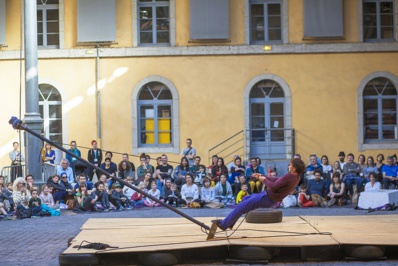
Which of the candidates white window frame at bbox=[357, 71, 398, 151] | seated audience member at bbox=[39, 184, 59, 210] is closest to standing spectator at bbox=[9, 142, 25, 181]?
seated audience member at bbox=[39, 184, 59, 210]

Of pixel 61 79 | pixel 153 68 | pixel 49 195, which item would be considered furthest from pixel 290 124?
pixel 49 195

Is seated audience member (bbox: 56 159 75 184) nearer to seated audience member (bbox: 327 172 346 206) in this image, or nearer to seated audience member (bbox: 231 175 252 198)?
seated audience member (bbox: 231 175 252 198)

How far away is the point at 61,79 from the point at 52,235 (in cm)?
1578

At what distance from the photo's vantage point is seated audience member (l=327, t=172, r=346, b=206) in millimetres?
28256

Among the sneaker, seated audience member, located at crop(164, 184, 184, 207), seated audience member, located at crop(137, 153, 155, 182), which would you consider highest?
seated audience member, located at crop(137, 153, 155, 182)

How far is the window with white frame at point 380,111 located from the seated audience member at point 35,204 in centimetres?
1377

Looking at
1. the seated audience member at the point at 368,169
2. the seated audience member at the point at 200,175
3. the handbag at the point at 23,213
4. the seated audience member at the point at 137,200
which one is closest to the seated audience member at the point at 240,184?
the seated audience member at the point at 200,175

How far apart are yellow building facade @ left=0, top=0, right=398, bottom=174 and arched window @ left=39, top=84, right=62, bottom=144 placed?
0.11 feet

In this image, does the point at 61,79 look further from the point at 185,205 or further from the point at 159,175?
the point at 185,205

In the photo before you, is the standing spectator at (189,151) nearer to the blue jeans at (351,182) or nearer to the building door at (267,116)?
the building door at (267,116)

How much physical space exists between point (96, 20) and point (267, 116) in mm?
6602

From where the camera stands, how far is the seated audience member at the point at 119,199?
90.7 feet

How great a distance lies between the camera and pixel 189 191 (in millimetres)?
28422

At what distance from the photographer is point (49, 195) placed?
87.1 feet
